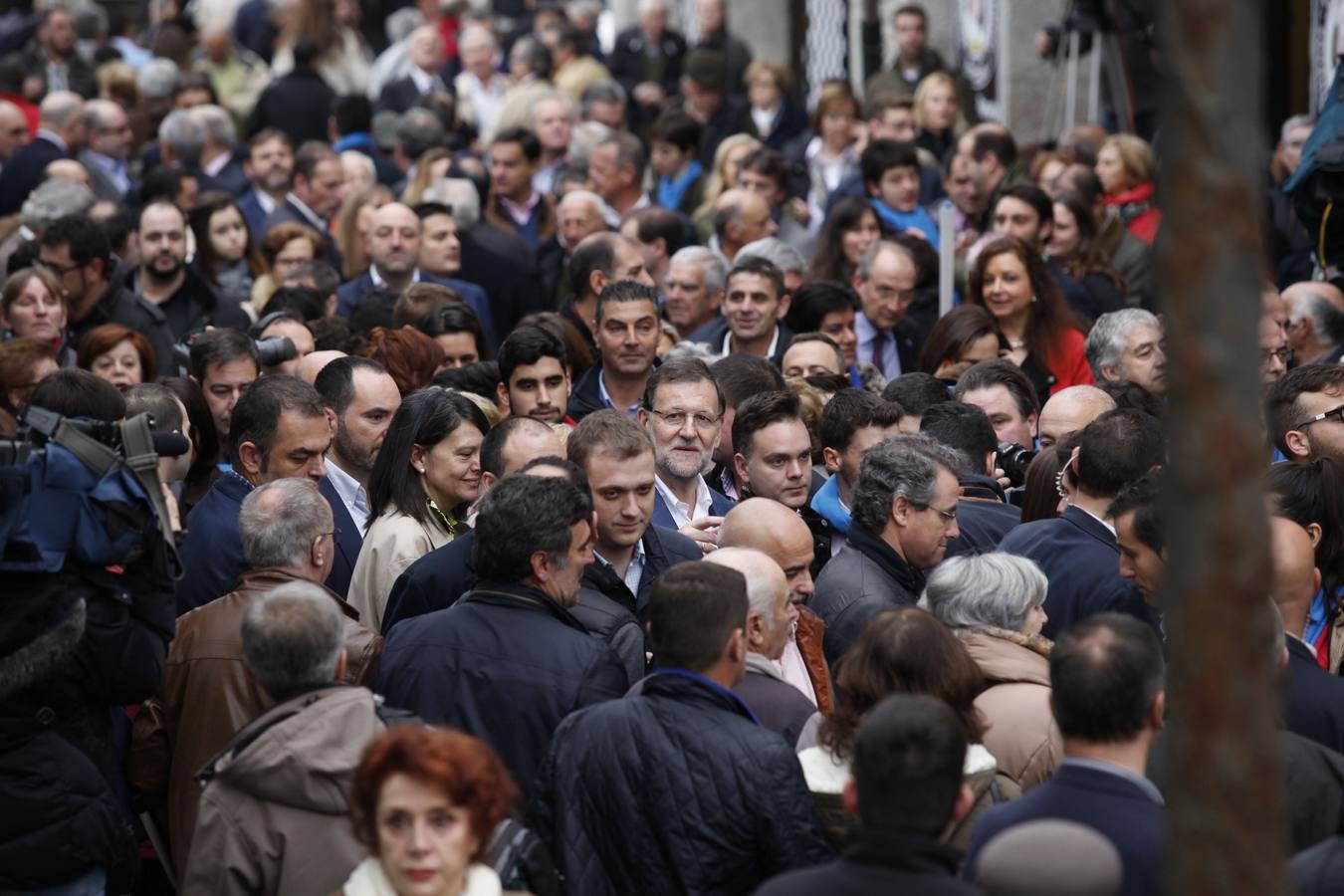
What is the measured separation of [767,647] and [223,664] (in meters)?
1.44

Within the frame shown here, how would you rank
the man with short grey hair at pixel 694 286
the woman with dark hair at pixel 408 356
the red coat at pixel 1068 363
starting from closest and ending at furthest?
the woman with dark hair at pixel 408 356, the red coat at pixel 1068 363, the man with short grey hair at pixel 694 286

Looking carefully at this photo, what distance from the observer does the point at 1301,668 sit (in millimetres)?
5043

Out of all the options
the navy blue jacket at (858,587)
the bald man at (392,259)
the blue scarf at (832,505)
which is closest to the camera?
the navy blue jacket at (858,587)

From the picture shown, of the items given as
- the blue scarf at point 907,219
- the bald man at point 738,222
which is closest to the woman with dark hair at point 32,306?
the bald man at point 738,222

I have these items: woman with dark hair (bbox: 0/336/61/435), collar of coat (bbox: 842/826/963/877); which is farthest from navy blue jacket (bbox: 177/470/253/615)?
collar of coat (bbox: 842/826/963/877)

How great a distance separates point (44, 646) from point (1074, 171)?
7814 millimetres

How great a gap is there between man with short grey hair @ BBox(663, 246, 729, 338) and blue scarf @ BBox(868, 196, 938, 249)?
196cm

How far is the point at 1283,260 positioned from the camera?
37.5 ft

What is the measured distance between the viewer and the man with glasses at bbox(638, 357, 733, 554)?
7.02 m

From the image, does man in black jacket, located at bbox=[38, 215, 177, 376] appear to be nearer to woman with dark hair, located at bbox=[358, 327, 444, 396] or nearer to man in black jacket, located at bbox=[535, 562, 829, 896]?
woman with dark hair, located at bbox=[358, 327, 444, 396]

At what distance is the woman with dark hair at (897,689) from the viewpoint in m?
4.46

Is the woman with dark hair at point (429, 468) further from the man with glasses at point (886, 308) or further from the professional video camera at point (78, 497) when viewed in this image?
the man with glasses at point (886, 308)

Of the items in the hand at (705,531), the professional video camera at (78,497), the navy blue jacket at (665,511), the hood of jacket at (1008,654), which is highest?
the professional video camera at (78,497)

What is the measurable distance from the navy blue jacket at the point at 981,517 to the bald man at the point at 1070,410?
0.40 m
